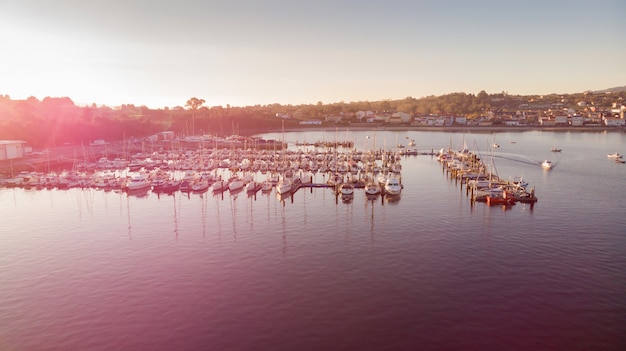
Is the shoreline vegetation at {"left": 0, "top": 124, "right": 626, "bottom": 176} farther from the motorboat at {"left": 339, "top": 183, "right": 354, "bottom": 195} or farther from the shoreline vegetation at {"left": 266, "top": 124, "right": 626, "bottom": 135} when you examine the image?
the motorboat at {"left": 339, "top": 183, "right": 354, "bottom": 195}

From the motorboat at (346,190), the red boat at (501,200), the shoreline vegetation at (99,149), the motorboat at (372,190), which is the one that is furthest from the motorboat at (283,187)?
the shoreline vegetation at (99,149)

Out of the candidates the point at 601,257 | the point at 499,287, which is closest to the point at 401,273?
the point at 499,287

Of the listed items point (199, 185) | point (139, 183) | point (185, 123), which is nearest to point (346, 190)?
point (199, 185)

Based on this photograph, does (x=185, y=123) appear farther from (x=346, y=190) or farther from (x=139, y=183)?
(x=346, y=190)

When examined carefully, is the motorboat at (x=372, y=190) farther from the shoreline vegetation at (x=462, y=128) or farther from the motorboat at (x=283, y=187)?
the shoreline vegetation at (x=462, y=128)

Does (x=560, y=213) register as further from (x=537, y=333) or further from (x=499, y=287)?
(x=537, y=333)

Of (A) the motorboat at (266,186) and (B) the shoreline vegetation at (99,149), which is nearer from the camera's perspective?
(A) the motorboat at (266,186)
